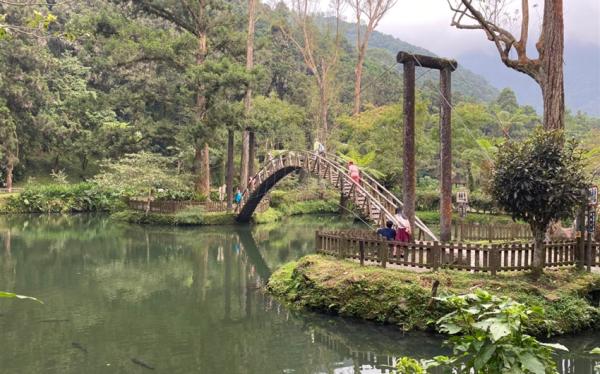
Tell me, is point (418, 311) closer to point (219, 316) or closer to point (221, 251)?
point (219, 316)

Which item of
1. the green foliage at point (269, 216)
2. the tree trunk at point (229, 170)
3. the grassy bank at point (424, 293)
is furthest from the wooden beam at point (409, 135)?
the green foliage at point (269, 216)

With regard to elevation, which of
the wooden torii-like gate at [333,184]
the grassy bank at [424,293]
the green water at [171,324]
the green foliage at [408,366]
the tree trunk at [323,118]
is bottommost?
the green water at [171,324]

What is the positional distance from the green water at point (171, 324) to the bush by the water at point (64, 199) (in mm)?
13831

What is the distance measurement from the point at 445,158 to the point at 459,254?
3.25m

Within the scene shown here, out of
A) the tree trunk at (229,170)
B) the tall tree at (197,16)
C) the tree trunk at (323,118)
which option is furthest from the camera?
the tree trunk at (323,118)

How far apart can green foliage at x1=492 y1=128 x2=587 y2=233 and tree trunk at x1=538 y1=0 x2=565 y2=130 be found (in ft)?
9.70

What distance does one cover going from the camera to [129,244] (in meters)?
21.1

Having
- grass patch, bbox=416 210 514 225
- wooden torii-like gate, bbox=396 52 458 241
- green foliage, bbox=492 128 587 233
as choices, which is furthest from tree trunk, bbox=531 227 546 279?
grass patch, bbox=416 210 514 225

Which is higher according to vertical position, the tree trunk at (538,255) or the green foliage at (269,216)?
the tree trunk at (538,255)

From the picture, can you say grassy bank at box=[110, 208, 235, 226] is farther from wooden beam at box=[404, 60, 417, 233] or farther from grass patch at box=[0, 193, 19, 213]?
wooden beam at box=[404, 60, 417, 233]

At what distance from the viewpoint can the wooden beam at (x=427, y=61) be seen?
1244cm

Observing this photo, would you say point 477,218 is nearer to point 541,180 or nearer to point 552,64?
point 552,64

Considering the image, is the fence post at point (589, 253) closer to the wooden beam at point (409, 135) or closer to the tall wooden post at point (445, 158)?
the tall wooden post at point (445, 158)

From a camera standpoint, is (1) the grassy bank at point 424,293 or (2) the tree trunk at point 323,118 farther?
(2) the tree trunk at point 323,118
